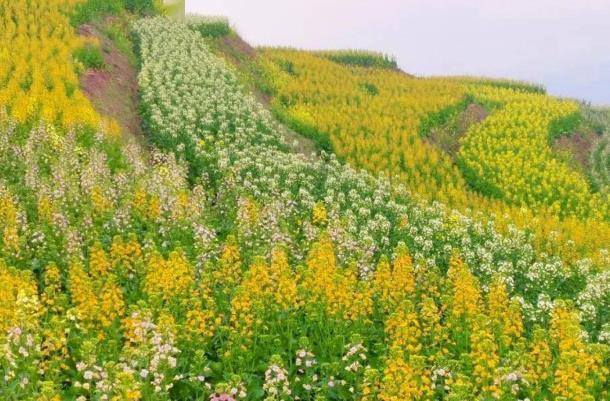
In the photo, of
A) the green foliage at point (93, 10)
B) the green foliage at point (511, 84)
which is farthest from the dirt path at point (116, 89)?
the green foliage at point (511, 84)

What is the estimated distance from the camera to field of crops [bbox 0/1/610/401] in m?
9.53

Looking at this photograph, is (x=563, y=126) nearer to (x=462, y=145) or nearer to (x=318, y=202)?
(x=462, y=145)

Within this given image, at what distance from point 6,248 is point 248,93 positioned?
2349cm

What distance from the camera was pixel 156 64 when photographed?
3494cm

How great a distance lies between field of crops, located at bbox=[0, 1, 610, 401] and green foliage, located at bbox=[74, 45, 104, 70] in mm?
8007

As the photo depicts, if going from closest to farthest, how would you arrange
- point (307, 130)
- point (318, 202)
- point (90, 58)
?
point (318, 202)
point (90, 58)
point (307, 130)

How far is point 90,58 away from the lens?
32.0 meters

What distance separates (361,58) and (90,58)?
32.2m

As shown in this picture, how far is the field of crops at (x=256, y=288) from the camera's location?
953cm

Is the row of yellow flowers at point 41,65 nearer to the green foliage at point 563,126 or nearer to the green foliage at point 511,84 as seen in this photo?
the green foliage at point 563,126

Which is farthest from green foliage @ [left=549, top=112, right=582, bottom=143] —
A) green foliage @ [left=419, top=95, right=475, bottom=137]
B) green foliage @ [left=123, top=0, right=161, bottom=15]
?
green foliage @ [left=123, top=0, right=161, bottom=15]

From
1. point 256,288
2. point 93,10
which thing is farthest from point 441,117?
point 256,288

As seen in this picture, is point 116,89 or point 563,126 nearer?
point 116,89

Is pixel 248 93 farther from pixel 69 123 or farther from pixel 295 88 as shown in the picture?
pixel 69 123
